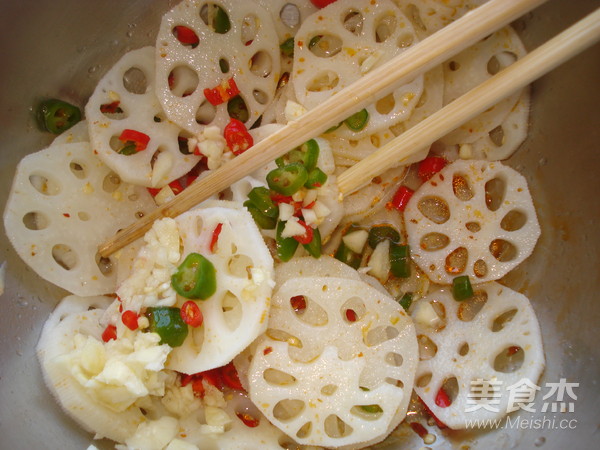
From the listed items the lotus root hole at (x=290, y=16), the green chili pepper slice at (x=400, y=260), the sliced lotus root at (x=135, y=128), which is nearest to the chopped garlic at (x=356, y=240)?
the green chili pepper slice at (x=400, y=260)

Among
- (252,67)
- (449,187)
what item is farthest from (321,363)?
(252,67)

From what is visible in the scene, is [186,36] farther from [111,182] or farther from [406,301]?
[406,301]

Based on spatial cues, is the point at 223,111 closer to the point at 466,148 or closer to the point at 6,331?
the point at 466,148

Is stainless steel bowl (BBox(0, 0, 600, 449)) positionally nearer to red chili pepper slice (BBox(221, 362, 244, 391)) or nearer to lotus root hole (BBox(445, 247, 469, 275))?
lotus root hole (BBox(445, 247, 469, 275))

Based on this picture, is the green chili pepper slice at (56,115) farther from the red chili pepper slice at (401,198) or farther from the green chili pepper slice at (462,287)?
the green chili pepper slice at (462,287)

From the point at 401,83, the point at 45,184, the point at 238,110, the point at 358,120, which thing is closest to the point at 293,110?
the point at 358,120
